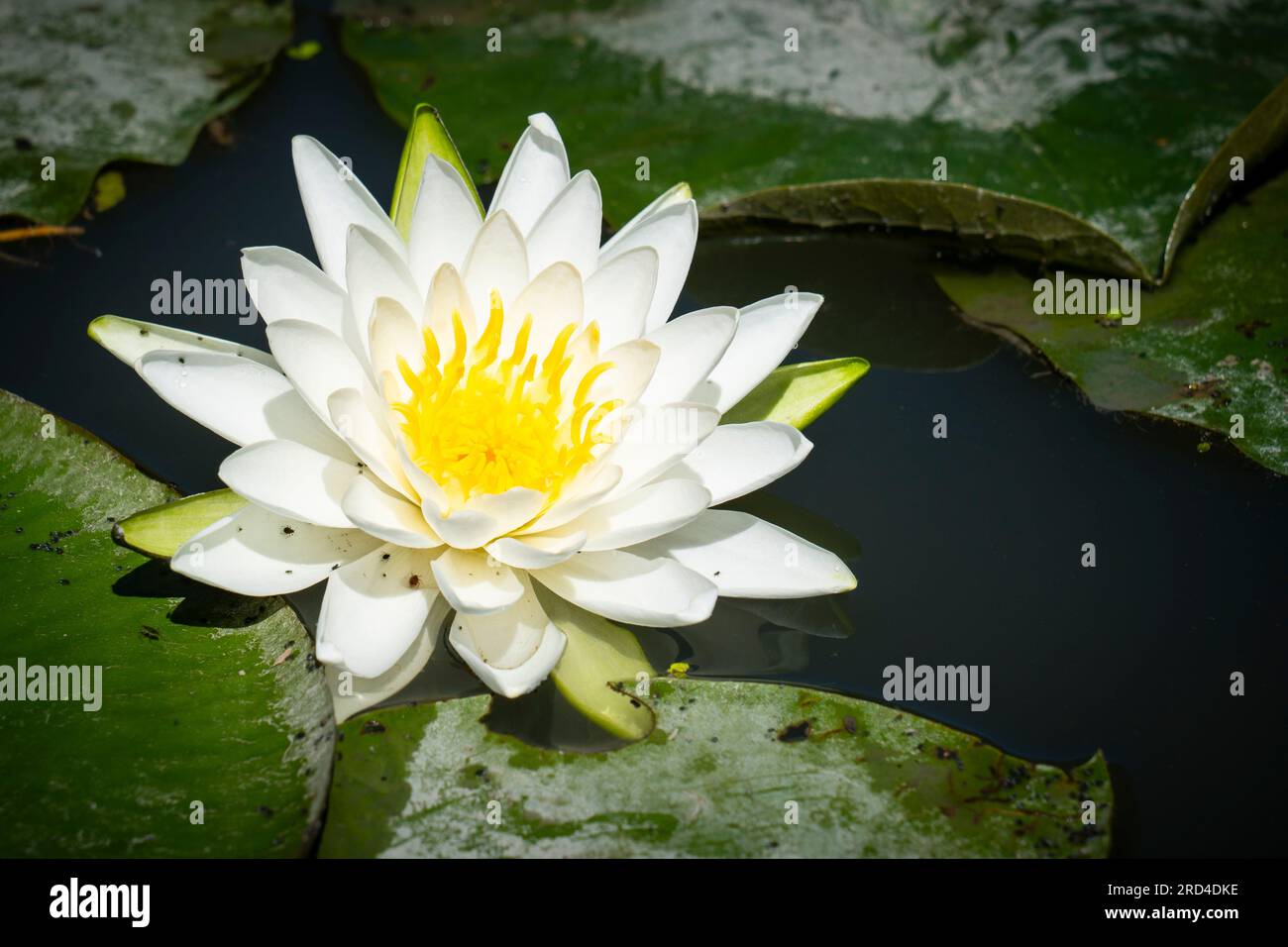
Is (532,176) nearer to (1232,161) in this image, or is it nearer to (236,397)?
(236,397)

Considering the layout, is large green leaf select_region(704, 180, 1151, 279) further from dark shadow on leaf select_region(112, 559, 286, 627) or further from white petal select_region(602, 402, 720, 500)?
dark shadow on leaf select_region(112, 559, 286, 627)

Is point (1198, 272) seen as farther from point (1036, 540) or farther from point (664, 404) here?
point (664, 404)

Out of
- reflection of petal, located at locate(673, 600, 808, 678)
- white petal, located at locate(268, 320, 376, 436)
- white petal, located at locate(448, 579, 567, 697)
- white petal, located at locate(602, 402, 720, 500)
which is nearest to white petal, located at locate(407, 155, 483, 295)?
white petal, located at locate(268, 320, 376, 436)

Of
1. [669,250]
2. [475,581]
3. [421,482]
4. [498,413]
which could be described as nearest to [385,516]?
[421,482]

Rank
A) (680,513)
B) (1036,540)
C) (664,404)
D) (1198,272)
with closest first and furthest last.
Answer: (680,513)
(664,404)
(1036,540)
(1198,272)

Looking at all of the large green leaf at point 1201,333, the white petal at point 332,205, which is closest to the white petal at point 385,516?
the white petal at point 332,205

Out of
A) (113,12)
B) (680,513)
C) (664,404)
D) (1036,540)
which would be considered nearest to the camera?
(680,513)
